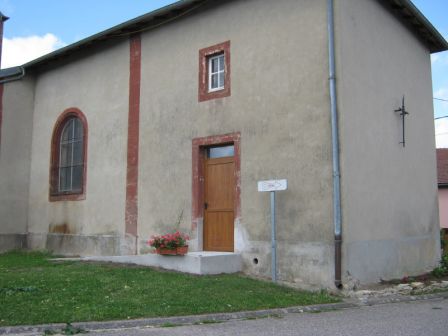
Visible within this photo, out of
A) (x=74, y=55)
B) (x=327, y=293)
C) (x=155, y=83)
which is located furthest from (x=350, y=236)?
(x=74, y=55)

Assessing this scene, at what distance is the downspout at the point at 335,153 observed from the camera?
913 centimetres

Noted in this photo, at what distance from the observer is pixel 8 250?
1591 centimetres

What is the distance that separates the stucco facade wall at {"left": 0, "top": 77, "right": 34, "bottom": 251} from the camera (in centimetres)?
1599

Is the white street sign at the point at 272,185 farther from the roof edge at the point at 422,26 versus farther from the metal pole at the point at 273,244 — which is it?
the roof edge at the point at 422,26

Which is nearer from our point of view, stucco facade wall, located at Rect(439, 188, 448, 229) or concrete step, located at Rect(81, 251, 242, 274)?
concrete step, located at Rect(81, 251, 242, 274)

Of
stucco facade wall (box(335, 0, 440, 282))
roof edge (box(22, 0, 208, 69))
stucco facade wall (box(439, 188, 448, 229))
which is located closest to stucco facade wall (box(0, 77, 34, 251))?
roof edge (box(22, 0, 208, 69))

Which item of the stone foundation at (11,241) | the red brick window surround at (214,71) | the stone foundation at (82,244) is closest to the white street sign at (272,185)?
the red brick window surround at (214,71)

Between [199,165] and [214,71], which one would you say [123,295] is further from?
[214,71]

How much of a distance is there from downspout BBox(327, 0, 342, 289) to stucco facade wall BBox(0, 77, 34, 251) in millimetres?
11057

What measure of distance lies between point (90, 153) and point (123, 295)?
24.7 ft

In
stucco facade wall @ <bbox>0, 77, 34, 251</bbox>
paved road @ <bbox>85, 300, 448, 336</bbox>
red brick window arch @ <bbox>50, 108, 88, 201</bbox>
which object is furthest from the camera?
stucco facade wall @ <bbox>0, 77, 34, 251</bbox>

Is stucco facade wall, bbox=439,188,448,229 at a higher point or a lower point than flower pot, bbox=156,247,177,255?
higher

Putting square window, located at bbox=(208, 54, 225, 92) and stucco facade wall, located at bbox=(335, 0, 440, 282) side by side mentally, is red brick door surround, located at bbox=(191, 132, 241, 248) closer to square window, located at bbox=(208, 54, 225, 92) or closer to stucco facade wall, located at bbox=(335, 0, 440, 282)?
square window, located at bbox=(208, 54, 225, 92)

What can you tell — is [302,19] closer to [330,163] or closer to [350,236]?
[330,163]
